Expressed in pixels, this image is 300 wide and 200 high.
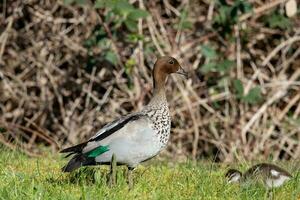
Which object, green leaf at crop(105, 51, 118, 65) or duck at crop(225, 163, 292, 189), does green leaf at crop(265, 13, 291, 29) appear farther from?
duck at crop(225, 163, 292, 189)

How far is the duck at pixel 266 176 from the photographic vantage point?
580cm

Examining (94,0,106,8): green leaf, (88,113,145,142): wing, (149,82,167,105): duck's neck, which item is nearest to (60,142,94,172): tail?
(88,113,145,142): wing

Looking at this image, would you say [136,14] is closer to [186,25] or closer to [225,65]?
[186,25]

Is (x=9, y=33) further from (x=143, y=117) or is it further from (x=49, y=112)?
(x=143, y=117)

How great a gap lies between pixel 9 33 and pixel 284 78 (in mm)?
3450

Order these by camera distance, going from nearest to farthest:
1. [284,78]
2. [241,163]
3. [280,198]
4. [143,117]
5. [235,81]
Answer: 1. [280,198]
2. [143,117]
3. [241,163]
4. [235,81]
5. [284,78]

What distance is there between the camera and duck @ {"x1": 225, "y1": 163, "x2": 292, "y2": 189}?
5.80m

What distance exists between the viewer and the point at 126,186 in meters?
5.84

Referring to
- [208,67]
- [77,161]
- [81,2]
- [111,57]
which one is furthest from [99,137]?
[208,67]

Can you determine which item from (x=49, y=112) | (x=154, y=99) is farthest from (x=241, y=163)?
(x=49, y=112)

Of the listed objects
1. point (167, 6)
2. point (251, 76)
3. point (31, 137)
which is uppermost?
point (167, 6)

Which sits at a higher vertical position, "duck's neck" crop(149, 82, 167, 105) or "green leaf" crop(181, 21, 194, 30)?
"duck's neck" crop(149, 82, 167, 105)

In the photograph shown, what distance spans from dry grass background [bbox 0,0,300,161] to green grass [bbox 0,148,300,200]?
349 cm

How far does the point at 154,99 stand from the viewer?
6.36 m
